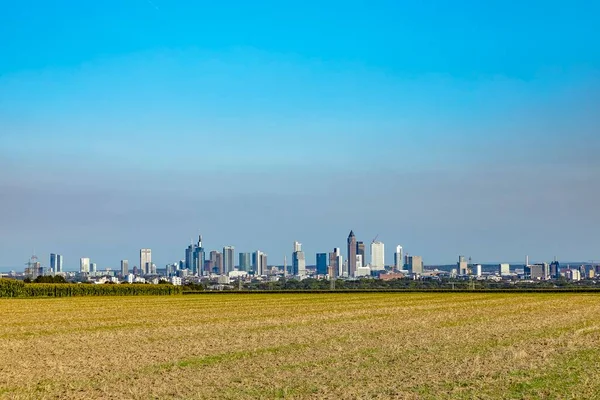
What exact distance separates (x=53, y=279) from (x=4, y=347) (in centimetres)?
7301

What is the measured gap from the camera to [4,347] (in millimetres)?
24359

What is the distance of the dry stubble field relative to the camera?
1573 cm

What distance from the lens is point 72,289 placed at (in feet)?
285

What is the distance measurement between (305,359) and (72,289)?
2792 inches

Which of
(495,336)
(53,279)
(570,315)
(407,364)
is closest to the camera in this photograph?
(407,364)

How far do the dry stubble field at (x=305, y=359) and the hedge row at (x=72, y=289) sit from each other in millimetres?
50296

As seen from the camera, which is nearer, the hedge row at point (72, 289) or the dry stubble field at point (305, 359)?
the dry stubble field at point (305, 359)

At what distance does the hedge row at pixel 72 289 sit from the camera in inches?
3209

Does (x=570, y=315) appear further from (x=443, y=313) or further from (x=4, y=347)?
(x=4, y=347)

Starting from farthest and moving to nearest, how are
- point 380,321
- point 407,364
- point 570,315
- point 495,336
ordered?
point 570,315, point 380,321, point 495,336, point 407,364

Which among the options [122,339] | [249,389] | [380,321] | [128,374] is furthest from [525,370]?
[380,321]

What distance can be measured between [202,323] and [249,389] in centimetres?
1862

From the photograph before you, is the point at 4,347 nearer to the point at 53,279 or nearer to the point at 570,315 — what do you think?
the point at 570,315

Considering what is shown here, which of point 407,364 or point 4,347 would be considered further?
point 4,347
